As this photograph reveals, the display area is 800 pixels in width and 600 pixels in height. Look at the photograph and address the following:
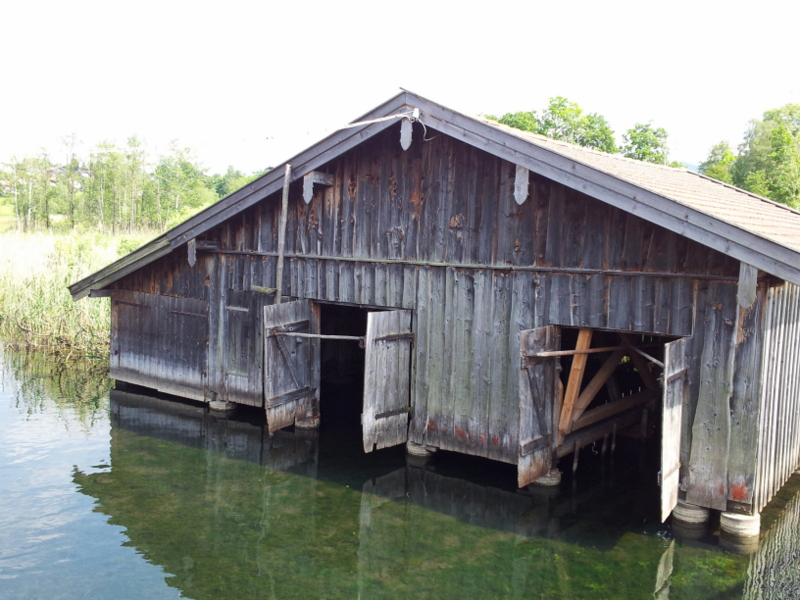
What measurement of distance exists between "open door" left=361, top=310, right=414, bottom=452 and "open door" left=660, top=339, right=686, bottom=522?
3.73 m

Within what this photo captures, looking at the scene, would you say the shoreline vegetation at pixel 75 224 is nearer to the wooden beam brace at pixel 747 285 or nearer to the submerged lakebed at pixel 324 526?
the submerged lakebed at pixel 324 526

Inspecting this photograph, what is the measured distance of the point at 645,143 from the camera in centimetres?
3991

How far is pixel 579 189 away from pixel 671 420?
2.72 metres

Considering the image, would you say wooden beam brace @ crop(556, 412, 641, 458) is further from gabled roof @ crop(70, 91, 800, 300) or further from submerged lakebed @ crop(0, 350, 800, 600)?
gabled roof @ crop(70, 91, 800, 300)

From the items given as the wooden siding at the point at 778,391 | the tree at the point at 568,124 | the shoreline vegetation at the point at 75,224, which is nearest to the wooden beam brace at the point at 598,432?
the wooden siding at the point at 778,391

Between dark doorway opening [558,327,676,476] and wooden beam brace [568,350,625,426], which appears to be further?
dark doorway opening [558,327,676,476]

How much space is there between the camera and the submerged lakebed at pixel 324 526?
6418mm

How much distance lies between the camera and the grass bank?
15773mm

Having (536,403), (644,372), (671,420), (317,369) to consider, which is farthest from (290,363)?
(671,420)

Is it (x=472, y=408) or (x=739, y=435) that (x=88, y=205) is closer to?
(x=472, y=408)

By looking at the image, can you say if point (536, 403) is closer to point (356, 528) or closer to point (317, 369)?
point (356, 528)

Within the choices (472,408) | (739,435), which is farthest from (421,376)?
(739,435)

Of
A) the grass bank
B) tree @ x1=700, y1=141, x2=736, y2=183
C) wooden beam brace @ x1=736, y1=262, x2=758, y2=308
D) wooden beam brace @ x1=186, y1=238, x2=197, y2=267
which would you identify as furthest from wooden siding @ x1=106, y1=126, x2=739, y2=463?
tree @ x1=700, y1=141, x2=736, y2=183

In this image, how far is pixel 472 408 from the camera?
911cm
